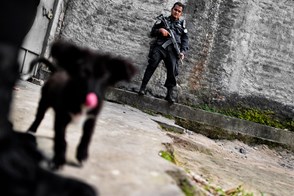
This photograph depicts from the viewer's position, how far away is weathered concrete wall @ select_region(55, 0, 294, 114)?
9.27m

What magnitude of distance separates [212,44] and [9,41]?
8.25 metres

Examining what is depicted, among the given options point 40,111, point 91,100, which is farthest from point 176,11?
point 91,100

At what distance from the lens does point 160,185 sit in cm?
231

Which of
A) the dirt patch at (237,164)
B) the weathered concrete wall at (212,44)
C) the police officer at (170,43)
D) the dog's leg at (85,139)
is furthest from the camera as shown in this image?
the weathered concrete wall at (212,44)

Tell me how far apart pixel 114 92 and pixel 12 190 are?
22.5 feet

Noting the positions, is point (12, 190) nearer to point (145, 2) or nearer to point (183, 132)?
point (183, 132)

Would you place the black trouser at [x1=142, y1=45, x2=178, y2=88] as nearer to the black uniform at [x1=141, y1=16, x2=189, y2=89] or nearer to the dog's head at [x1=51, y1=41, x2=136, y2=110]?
the black uniform at [x1=141, y1=16, x2=189, y2=89]

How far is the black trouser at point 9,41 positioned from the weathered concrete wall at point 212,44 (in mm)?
7699

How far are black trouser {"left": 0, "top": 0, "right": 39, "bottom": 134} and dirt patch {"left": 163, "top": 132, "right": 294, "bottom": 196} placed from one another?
2699mm

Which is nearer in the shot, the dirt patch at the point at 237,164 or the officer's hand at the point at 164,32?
the dirt patch at the point at 237,164

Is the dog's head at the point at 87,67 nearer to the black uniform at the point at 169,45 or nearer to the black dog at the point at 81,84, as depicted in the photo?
the black dog at the point at 81,84

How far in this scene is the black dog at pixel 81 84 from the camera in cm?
200

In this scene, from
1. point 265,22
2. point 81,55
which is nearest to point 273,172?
point 265,22

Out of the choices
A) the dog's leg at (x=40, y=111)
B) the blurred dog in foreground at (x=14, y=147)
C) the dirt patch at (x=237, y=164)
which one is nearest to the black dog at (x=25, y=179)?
the blurred dog in foreground at (x=14, y=147)
